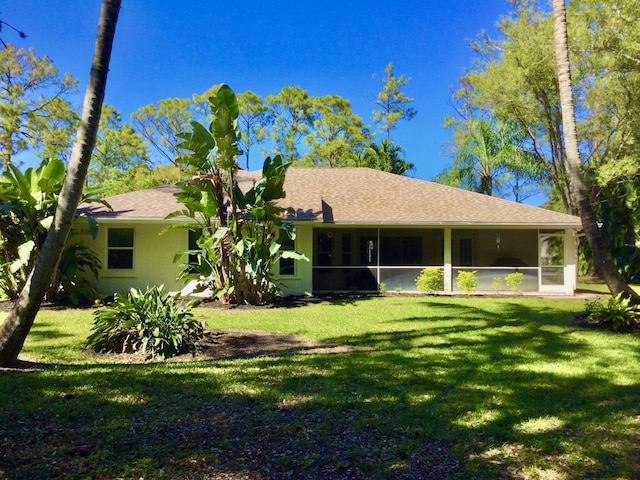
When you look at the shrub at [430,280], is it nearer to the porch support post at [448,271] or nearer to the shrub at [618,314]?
the porch support post at [448,271]

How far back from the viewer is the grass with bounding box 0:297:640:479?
3.55 m

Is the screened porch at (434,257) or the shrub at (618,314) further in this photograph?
the screened porch at (434,257)

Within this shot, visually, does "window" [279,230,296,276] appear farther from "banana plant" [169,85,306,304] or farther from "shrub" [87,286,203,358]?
"shrub" [87,286,203,358]

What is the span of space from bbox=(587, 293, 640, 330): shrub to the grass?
1.81 meters

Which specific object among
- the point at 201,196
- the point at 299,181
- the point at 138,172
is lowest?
the point at 201,196

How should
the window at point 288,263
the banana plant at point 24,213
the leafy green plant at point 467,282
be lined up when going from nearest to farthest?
the banana plant at point 24,213 → the window at point 288,263 → the leafy green plant at point 467,282

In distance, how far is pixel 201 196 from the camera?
495 inches

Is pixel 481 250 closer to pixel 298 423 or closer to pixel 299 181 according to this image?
pixel 299 181

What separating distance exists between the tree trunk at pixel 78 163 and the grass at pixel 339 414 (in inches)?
40.4

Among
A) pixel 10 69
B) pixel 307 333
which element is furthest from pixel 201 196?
pixel 10 69

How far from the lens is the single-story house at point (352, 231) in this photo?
1579cm

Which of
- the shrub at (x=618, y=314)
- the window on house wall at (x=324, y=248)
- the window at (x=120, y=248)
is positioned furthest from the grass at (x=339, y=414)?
the window on house wall at (x=324, y=248)

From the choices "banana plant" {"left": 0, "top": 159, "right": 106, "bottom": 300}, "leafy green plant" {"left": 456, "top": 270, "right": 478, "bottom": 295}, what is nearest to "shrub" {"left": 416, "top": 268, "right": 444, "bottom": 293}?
"leafy green plant" {"left": 456, "top": 270, "right": 478, "bottom": 295}

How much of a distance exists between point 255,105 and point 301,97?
369 cm
